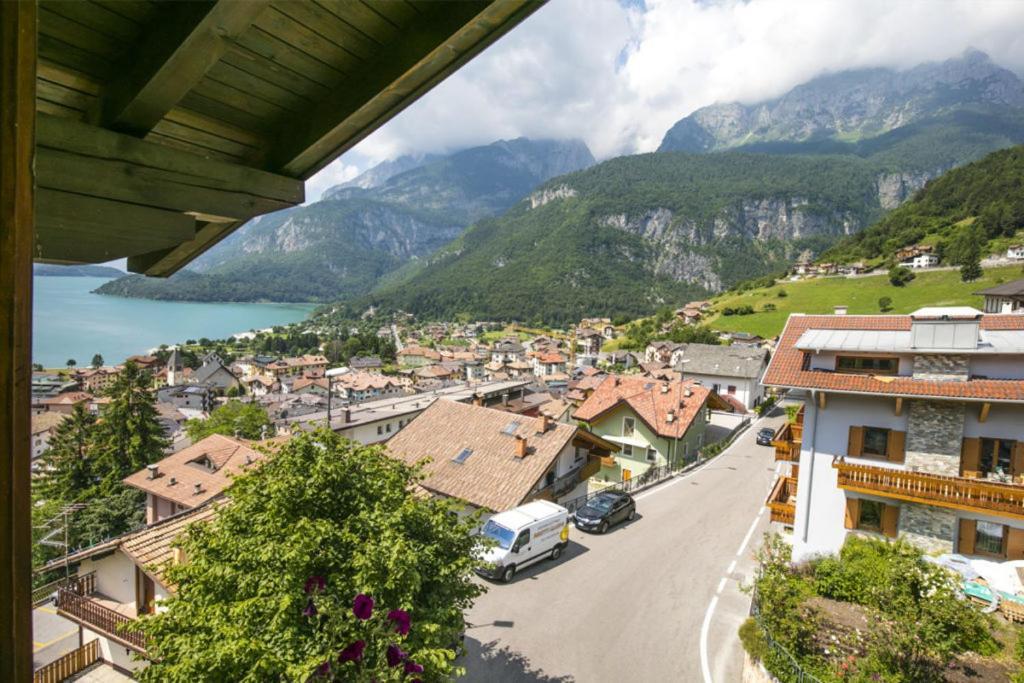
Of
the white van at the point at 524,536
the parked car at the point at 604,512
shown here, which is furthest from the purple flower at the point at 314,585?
the parked car at the point at 604,512

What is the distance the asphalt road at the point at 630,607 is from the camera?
34.8ft

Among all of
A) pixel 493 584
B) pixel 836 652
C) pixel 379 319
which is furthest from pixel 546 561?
pixel 379 319

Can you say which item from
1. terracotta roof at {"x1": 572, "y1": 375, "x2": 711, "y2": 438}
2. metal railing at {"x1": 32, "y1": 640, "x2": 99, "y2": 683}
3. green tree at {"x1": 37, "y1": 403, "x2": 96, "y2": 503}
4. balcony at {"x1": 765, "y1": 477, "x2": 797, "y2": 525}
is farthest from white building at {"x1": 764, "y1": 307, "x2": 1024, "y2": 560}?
green tree at {"x1": 37, "y1": 403, "x2": 96, "y2": 503}

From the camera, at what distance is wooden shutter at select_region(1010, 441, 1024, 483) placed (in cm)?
1240

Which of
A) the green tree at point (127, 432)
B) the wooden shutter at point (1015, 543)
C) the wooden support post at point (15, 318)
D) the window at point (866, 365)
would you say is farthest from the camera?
the green tree at point (127, 432)

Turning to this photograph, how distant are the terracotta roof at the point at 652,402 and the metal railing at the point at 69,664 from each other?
23.2 metres

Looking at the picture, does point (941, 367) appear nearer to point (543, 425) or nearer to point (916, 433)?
point (916, 433)

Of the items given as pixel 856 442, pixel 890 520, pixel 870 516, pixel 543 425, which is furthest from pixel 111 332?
pixel 890 520

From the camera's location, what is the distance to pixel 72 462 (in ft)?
99.6

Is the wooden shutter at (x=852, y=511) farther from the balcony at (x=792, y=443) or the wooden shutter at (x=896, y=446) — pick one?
the balcony at (x=792, y=443)

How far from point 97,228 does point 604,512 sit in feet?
55.9

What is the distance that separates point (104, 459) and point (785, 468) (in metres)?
38.4

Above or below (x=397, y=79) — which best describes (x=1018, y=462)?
below

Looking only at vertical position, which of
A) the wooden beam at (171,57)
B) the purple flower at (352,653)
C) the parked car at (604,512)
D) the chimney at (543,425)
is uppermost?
the wooden beam at (171,57)
